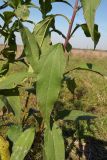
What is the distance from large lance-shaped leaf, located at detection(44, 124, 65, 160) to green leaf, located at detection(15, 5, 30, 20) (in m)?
0.51

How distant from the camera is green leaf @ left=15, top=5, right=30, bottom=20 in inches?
64.2

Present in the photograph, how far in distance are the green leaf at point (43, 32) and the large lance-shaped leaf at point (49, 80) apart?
213 millimetres

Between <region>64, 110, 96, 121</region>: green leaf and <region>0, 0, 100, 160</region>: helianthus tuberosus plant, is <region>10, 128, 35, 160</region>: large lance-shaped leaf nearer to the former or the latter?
<region>0, 0, 100, 160</region>: helianthus tuberosus plant

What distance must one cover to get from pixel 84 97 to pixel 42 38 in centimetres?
432

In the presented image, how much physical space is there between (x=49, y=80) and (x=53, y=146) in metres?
0.37

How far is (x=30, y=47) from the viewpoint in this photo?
5.22ft

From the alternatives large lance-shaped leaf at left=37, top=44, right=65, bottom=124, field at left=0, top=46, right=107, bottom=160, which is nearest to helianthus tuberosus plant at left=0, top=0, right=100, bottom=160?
large lance-shaped leaf at left=37, top=44, right=65, bottom=124

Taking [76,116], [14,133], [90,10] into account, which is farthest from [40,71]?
[14,133]

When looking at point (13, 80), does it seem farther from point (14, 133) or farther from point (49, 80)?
point (14, 133)

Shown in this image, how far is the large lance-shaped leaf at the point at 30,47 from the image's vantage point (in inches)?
61.8

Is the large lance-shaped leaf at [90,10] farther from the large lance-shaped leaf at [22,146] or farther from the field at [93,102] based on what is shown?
the large lance-shaped leaf at [22,146]

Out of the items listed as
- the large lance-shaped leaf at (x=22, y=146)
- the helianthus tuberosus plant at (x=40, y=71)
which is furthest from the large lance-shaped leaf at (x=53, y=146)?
the large lance-shaped leaf at (x=22, y=146)

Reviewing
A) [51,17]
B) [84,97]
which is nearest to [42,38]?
[51,17]

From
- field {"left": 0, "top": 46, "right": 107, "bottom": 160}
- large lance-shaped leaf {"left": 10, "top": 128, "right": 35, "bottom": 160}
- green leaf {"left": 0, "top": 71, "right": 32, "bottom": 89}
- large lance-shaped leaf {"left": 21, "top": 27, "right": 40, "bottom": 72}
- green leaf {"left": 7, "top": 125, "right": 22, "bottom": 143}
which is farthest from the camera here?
field {"left": 0, "top": 46, "right": 107, "bottom": 160}
